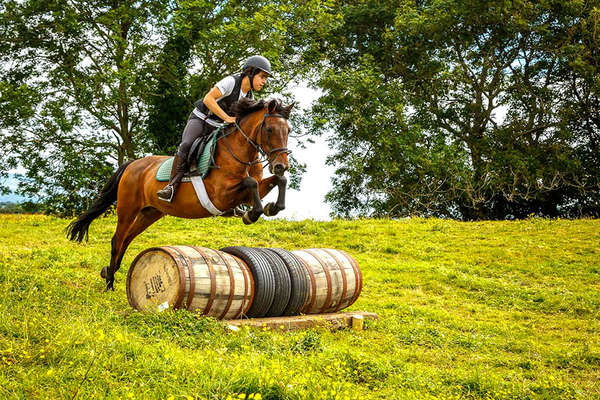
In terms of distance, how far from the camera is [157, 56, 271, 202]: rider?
7.18 metres

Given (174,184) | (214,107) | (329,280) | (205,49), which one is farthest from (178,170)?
(205,49)

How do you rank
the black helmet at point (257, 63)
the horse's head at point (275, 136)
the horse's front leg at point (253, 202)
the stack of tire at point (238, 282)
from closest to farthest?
the stack of tire at point (238, 282) < the horse's head at point (275, 136) < the horse's front leg at point (253, 202) < the black helmet at point (257, 63)

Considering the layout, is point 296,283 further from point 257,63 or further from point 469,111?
point 469,111

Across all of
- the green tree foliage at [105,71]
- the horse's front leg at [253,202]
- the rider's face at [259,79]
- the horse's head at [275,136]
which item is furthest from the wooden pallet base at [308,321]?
the green tree foliage at [105,71]

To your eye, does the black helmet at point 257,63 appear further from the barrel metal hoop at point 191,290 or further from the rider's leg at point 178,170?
the barrel metal hoop at point 191,290

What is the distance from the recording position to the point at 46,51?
2080 centimetres

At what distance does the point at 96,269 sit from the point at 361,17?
59.1ft

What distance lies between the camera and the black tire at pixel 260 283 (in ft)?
22.9

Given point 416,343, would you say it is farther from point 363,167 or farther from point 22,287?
point 363,167

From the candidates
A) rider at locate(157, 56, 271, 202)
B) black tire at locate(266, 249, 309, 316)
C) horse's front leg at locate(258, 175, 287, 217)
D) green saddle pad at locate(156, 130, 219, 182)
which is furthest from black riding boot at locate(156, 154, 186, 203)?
black tire at locate(266, 249, 309, 316)

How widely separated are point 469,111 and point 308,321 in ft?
60.7

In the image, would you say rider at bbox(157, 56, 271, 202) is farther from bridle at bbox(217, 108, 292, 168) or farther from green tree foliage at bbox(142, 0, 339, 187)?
green tree foliage at bbox(142, 0, 339, 187)

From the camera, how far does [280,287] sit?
23.7 ft

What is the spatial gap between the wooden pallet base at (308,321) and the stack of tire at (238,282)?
0.61 feet
